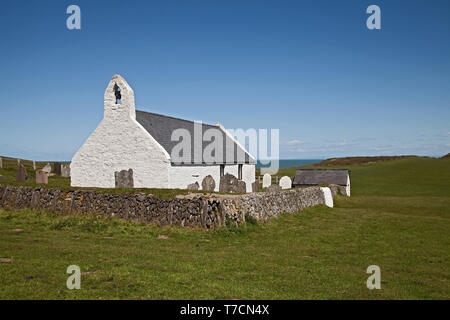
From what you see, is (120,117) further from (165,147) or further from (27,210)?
(27,210)

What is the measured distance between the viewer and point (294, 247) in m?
12.2

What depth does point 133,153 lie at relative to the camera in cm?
2311

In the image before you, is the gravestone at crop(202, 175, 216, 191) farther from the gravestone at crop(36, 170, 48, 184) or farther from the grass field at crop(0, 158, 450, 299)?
the gravestone at crop(36, 170, 48, 184)

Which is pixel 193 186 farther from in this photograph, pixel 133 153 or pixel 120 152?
pixel 120 152

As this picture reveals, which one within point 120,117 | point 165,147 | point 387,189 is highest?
point 120,117

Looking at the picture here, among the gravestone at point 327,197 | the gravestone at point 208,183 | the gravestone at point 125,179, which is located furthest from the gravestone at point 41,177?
the gravestone at point 327,197

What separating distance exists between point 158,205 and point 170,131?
13.1m

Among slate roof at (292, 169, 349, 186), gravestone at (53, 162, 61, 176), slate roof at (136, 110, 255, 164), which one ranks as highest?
slate roof at (136, 110, 255, 164)

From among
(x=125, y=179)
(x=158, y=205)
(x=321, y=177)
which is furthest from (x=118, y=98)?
(x=321, y=177)

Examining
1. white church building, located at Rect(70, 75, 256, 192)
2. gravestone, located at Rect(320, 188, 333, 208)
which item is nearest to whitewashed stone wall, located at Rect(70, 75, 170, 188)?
white church building, located at Rect(70, 75, 256, 192)

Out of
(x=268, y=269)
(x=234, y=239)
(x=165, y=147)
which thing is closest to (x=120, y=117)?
(x=165, y=147)

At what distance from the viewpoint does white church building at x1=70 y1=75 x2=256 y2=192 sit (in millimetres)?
22375
